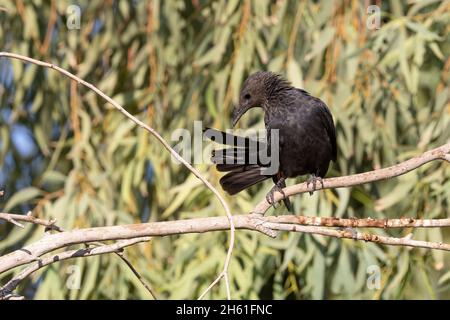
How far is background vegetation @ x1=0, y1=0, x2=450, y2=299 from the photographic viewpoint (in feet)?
15.5

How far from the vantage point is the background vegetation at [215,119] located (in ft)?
15.5

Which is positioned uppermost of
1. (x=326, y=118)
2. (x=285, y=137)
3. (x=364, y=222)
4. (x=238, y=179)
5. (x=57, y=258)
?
(x=326, y=118)

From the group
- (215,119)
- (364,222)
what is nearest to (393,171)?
(364,222)

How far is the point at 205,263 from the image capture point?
4.66 m

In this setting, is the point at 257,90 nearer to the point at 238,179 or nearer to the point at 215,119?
the point at 238,179

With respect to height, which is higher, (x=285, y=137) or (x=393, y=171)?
(x=285, y=137)

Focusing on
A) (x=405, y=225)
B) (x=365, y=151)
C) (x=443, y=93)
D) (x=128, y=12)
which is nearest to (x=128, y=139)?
(x=128, y=12)

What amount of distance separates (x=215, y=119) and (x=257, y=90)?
2.57ft

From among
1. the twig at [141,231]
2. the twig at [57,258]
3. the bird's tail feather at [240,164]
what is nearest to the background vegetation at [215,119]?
the bird's tail feather at [240,164]

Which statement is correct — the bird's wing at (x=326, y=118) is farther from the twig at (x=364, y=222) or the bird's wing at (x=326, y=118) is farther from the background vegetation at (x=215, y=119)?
the twig at (x=364, y=222)

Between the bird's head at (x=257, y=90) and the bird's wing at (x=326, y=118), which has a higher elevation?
the bird's head at (x=257, y=90)

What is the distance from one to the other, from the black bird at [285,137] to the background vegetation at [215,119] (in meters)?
0.52

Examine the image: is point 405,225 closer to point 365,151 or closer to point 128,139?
point 365,151

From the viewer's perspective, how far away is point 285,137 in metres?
4.12
